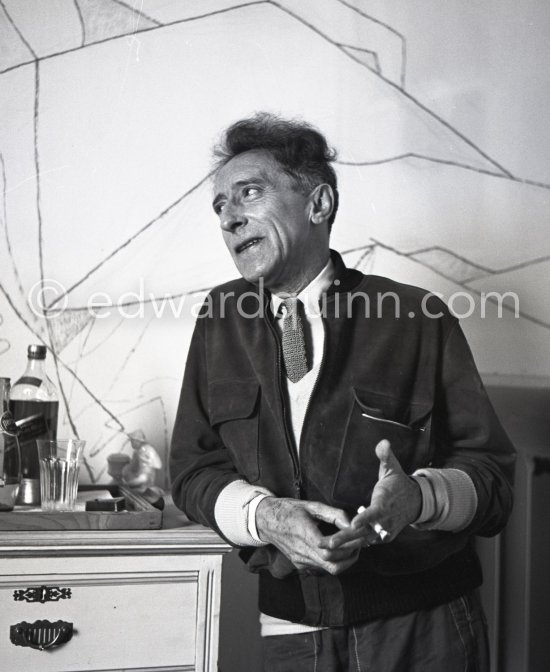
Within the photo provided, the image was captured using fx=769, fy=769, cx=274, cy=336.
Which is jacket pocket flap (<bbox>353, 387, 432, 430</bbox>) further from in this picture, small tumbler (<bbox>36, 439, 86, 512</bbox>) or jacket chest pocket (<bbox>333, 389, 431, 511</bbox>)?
small tumbler (<bbox>36, 439, 86, 512</bbox>)

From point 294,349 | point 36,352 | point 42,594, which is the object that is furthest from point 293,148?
point 42,594

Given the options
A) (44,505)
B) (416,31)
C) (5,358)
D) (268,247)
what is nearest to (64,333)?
(5,358)

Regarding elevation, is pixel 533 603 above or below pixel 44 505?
below

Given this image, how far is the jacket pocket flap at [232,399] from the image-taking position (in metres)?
1.19

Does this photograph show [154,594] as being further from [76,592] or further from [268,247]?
[268,247]

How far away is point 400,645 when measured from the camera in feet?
3.62

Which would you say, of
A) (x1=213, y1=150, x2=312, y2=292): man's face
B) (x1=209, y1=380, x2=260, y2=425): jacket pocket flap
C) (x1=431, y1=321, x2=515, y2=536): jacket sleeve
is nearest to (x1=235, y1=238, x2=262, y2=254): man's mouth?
(x1=213, y1=150, x2=312, y2=292): man's face

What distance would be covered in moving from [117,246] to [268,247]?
0.53 metres

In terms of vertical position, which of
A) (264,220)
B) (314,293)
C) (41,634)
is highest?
(264,220)

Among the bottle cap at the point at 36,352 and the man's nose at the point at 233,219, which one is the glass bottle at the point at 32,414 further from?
the man's nose at the point at 233,219

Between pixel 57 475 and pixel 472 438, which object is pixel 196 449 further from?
pixel 472 438

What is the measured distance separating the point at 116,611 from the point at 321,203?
2.37ft

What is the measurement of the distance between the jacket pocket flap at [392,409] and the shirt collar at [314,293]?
16 cm

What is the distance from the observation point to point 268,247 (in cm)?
121
